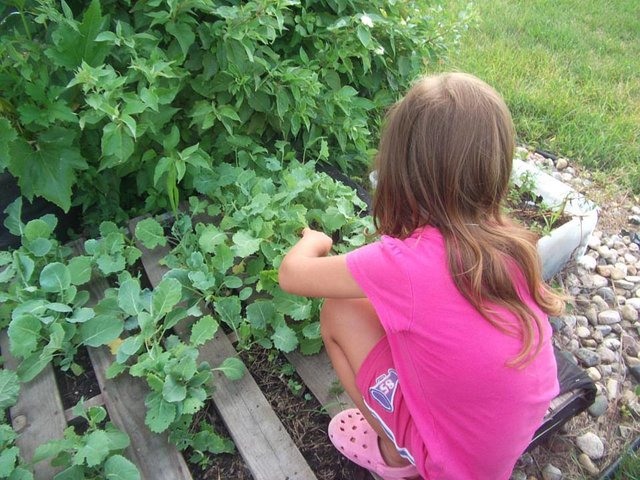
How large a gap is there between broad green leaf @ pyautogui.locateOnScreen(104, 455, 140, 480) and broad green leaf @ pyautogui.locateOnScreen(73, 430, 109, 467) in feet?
0.09

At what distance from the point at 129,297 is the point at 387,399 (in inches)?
41.7

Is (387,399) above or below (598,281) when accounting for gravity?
above

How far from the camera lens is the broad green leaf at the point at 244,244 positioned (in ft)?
6.53

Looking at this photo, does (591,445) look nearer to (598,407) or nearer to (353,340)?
(598,407)

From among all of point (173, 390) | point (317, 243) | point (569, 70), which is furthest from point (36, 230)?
point (569, 70)

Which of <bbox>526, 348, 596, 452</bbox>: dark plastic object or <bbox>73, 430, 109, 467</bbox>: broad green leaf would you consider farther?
<bbox>526, 348, 596, 452</bbox>: dark plastic object

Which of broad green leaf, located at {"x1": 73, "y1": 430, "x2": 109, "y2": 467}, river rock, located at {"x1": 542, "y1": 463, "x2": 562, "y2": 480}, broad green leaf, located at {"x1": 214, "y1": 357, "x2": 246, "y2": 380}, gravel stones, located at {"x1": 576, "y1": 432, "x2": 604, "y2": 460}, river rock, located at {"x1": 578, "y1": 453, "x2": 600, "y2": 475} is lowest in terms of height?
river rock, located at {"x1": 542, "y1": 463, "x2": 562, "y2": 480}

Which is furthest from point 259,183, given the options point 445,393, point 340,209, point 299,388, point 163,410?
point 445,393

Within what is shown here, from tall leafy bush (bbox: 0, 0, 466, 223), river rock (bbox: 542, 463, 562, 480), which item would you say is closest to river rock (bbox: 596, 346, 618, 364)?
river rock (bbox: 542, 463, 562, 480)

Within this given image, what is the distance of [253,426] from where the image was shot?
173 cm

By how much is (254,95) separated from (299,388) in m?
1.34

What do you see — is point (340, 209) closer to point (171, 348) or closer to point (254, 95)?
point (254, 95)

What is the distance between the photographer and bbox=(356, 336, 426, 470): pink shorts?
1470 millimetres

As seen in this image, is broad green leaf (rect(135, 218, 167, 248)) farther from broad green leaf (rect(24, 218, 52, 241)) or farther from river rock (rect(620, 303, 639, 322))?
river rock (rect(620, 303, 639, 322))
